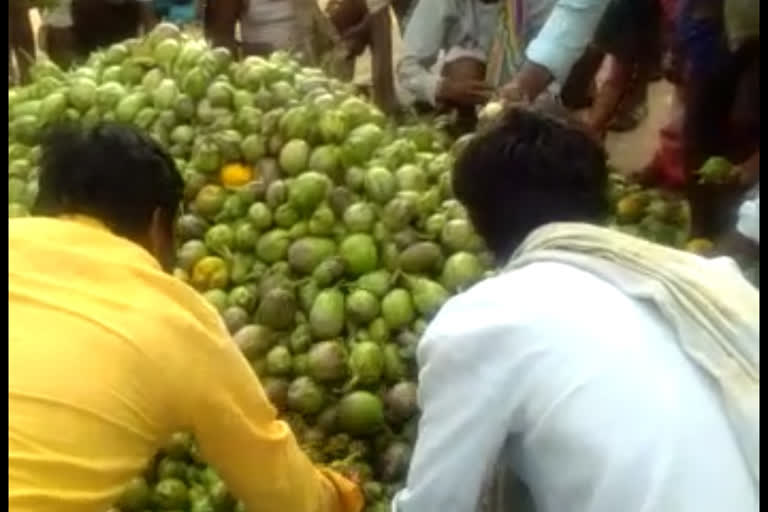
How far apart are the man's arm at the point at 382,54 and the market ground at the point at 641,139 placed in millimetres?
921

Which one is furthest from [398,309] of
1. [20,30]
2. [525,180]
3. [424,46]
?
Result: [20,30]

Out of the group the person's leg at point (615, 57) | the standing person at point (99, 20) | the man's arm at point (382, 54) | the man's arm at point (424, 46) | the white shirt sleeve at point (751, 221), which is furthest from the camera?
the standing person at point (99, 20)

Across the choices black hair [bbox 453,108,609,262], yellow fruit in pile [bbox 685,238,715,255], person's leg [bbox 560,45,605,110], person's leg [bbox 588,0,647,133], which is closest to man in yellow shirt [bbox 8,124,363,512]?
black hair [bbox 453,108,609,262]

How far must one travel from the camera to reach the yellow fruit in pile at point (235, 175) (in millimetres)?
3756

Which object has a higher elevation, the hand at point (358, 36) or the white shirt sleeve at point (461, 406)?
the white shirt sleeve at point (461, 406)

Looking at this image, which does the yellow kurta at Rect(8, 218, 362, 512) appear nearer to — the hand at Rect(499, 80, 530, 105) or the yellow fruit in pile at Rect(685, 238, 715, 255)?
the yellow fruit in pile at Rect(685, 238, 715, 255)

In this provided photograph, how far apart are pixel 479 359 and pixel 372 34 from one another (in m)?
4.68

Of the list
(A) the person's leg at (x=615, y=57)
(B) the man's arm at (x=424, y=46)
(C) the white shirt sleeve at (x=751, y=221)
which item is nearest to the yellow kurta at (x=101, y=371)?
(C) the white shirt sleeve at (x=751, y=221)

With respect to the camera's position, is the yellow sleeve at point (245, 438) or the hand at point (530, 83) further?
the hand at point (530, 83)

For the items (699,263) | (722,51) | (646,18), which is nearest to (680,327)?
(699,263)

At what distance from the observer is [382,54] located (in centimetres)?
677

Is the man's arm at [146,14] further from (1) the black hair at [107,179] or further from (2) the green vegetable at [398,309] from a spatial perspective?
(1) the black hair at [107,179]

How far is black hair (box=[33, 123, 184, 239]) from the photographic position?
2514 mm

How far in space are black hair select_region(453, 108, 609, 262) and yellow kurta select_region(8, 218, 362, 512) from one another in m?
0.43
